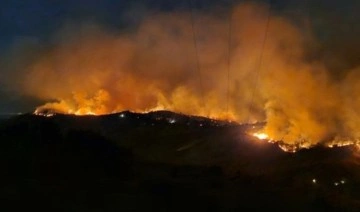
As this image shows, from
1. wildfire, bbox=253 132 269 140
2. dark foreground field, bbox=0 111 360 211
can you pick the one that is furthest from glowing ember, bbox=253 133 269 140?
dark foreground field, bbox=0 111 360 211

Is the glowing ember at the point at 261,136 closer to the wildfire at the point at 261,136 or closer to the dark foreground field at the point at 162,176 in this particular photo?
the wildfire at the point at 261,136

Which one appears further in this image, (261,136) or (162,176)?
(261,136)

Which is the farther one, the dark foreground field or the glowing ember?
the glowing ember

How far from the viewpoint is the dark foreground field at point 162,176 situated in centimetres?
4047

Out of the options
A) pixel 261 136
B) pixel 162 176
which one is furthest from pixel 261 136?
pixel 162 176

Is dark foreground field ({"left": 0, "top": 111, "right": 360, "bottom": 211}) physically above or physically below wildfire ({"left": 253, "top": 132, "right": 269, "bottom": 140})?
below

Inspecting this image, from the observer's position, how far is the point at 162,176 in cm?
6288

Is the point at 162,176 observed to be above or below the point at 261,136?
below

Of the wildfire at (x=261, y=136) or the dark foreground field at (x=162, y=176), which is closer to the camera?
the dark foreground field at (x=162, y=176)

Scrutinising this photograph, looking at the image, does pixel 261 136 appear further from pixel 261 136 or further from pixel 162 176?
pixel 162 176

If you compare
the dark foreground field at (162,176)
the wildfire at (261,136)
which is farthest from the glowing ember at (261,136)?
the dark foreground field at (162,176)

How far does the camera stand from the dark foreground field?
40469 mm

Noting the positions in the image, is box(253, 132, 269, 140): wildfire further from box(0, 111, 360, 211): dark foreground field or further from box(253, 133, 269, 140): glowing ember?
box(0, 111, 360, 211): dark foreground field

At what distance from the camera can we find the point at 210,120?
12975cm
